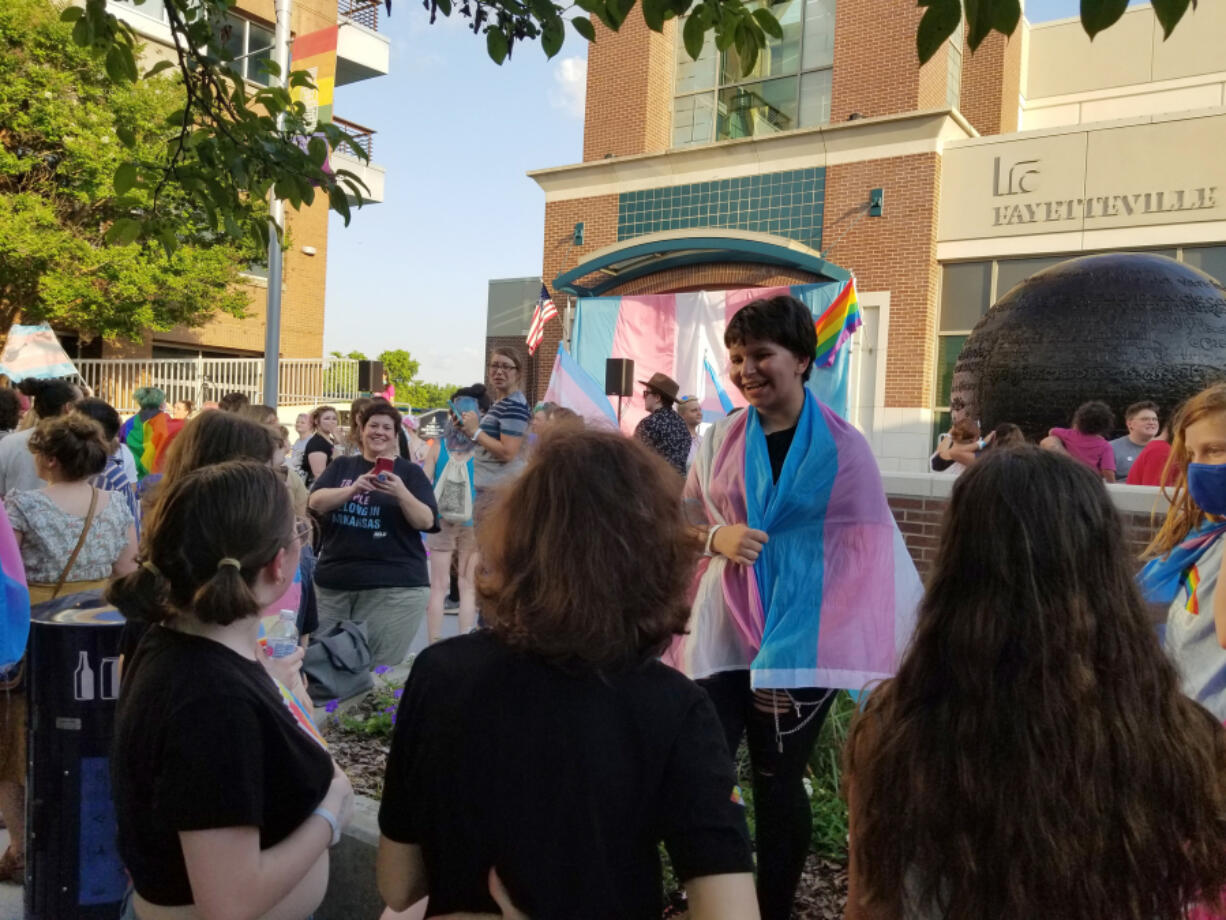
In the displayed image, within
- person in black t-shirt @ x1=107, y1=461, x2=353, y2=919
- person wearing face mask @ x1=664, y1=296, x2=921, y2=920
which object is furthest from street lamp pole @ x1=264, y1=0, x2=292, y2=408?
person in black t-shirt @ x1=107, y1=461, x2=353, y2=919

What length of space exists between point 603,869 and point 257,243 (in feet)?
10.4

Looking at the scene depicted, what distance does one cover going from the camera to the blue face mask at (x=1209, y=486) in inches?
99.0

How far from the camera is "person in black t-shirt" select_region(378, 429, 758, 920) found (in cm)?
150

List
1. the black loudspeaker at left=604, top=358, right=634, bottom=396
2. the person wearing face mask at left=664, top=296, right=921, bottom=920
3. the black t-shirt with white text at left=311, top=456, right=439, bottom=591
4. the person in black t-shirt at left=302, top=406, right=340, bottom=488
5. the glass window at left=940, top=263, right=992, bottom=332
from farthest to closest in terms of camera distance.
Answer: the glass window at left=940, top=263, right=992, bottom=332 < the black loudspeaker at left=604, top=358, right=634, bottom=396 < the person in black t-shirt at left=302, top=406, right=340, bottom=488 < the black t-shirt with white text at left=311, top=456, right=439, bottom=591 < the person wearing face mask at left=664, top=296, right=921, bottom=920

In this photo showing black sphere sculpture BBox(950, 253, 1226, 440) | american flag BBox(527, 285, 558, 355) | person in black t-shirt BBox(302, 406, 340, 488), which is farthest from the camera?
american flag BBox(527, 285, 558, 355)

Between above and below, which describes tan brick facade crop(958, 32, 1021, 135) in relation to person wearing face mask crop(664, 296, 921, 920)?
above

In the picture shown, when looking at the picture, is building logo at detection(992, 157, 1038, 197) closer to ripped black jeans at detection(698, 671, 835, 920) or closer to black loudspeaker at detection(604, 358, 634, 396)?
black loudspeaker at detection(604, 358, 634, 396)

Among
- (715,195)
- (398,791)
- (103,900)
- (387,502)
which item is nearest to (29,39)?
(715,195)

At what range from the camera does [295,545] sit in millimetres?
2113

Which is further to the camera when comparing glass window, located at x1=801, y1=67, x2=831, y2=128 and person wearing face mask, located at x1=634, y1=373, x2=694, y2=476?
glass window, located at x1=801, y1=67, x2=831, y2=128

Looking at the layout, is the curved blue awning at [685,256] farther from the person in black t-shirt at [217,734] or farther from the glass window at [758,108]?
the person in black t-shirt at [217,734]

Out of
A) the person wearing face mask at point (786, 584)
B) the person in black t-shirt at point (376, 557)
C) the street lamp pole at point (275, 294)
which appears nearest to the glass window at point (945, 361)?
the street lamp pole at point (275, 294)

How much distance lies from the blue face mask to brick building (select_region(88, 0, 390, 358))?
23.5 m

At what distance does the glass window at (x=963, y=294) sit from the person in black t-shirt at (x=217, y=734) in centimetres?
1715
